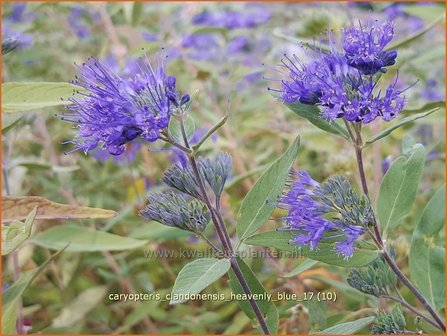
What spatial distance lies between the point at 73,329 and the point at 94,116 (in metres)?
0.91

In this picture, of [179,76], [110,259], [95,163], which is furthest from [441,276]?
[95,163]

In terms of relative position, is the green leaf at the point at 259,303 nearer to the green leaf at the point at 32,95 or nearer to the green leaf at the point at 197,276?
the green leaf at the point at 197,276

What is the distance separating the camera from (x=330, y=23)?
2104 millimetres

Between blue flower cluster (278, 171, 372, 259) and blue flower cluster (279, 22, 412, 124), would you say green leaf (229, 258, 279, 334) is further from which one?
blue flower cluster (279, 22, 412, 124)

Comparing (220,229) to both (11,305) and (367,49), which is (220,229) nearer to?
(367,49)

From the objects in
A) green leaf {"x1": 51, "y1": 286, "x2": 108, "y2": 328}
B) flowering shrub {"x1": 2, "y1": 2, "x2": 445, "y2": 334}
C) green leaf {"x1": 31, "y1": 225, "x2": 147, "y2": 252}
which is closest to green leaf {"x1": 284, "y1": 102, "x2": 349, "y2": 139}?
flowering shrub {"x1": 2, "y1": 2, "x2": 445, "y2": 334}

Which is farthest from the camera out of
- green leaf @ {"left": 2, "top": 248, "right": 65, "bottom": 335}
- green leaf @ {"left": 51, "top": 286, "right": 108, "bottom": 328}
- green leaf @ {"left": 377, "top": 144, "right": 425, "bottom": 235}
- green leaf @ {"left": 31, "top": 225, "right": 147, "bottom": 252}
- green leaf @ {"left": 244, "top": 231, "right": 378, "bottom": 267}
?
green leaf @ {"left": 51, "top": 286, "right": 108, "bottom": 328}

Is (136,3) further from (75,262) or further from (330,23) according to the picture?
(75,262)

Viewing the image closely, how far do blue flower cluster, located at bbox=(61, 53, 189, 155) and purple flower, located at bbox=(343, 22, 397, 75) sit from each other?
0.29m

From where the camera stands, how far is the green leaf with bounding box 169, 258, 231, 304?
101 cm

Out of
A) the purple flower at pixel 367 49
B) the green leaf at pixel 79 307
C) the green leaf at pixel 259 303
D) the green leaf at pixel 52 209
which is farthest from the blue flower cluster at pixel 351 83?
the green leaf at pixel 79 307

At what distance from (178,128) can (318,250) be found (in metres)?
0.32

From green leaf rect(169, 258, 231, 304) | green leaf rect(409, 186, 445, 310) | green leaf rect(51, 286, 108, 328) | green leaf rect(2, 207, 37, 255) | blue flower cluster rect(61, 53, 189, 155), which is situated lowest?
green leaf rect(51, 286, 108, 328)

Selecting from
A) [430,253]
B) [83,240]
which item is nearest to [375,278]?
[430,253]
